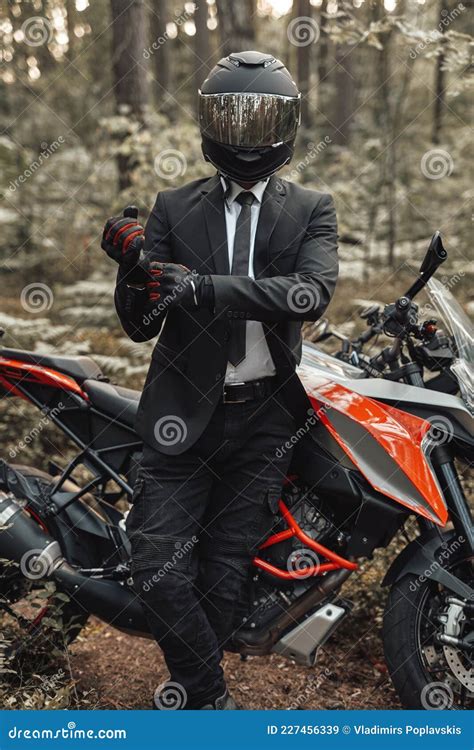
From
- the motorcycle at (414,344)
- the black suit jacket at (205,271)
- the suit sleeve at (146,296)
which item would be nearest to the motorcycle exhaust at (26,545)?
the black suit jacket at (205,271)

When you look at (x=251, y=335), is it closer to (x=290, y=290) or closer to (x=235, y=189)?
(x=290, y=290)

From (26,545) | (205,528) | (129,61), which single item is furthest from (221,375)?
(129,61)

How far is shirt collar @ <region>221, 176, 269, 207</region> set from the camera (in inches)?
130

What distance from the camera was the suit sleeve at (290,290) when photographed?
295cm

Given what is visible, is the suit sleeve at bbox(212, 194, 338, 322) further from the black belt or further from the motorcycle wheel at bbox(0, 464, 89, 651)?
the motorcycle wheel at bbox(0, 464, 89, 651)

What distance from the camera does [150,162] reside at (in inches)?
347

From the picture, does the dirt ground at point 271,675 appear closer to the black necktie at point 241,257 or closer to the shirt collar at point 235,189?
the black necktie at point 241,257

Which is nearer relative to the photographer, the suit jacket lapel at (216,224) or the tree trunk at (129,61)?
the suit jacket lapel at (216,224)

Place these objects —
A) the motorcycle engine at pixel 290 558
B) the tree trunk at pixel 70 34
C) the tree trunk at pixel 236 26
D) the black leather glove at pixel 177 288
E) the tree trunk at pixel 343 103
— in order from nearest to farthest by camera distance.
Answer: the black leather glove at pixel 177 288
the motorcycle engine at pixel 290 558
the tree trunk at pixel 236 26
the tree trunk at pixel 343 103
the tree trunk at pixel 70 34

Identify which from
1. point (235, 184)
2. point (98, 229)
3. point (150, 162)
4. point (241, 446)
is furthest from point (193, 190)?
point (98, 229)

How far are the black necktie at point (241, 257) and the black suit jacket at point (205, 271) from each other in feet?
0.15

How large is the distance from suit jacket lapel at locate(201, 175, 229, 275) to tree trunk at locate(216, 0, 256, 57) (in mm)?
6248

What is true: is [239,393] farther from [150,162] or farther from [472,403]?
[150,162]

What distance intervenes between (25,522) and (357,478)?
1.52 m
